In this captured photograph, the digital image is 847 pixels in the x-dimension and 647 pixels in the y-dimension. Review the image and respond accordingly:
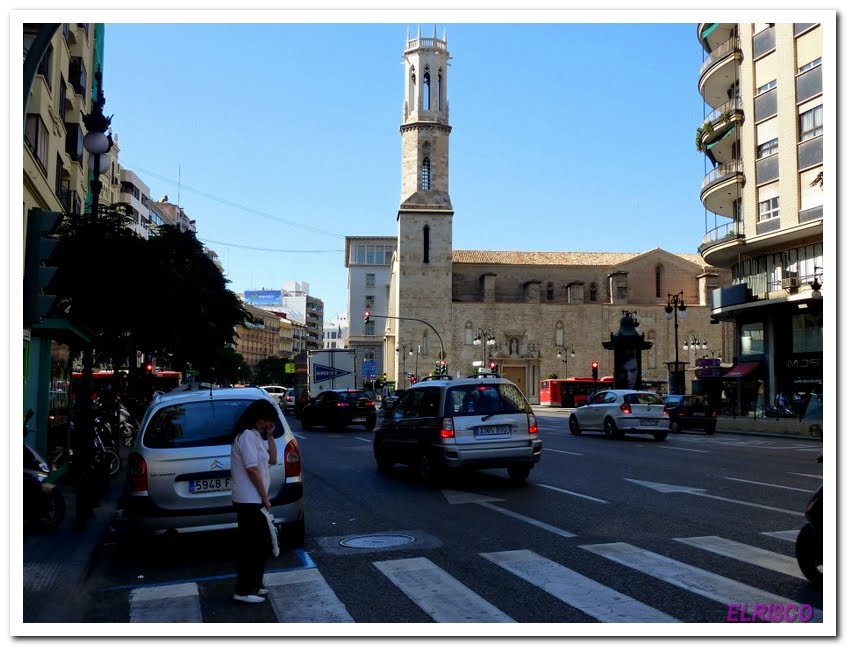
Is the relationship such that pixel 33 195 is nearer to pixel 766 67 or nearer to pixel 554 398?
pixel 766 67

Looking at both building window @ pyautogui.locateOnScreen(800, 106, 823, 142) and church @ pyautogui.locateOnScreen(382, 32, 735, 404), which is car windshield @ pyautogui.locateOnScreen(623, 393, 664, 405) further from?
church @ pyautogui.locateOnScreen(382, 32, 735, 404)

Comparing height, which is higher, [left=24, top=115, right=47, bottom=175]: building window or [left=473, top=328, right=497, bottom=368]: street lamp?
[left=24, top=115, right=47, bottom=175]: building window

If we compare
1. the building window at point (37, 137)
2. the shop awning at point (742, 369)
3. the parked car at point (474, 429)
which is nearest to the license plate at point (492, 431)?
the parked car at point (474, 429)

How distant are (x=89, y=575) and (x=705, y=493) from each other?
852cm

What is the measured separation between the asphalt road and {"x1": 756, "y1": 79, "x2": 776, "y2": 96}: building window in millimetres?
27549

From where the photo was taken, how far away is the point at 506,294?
295ft

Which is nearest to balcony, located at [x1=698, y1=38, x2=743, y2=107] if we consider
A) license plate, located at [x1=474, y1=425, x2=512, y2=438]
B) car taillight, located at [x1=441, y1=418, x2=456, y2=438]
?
license plate, located at [x1=474, y1=425, x2=512, y2=438]

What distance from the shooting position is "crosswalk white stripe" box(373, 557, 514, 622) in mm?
5727

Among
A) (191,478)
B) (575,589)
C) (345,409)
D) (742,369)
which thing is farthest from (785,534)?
(742,369)

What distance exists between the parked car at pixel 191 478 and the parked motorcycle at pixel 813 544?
185 inches

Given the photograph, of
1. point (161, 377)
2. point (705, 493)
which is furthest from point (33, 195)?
point (161, 377)

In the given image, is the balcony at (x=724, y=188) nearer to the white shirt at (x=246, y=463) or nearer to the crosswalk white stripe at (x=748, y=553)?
the crosswalk white stripe at (x=748, y=553)

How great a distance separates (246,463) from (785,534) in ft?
19.3

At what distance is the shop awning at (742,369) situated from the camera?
39.5 metres
